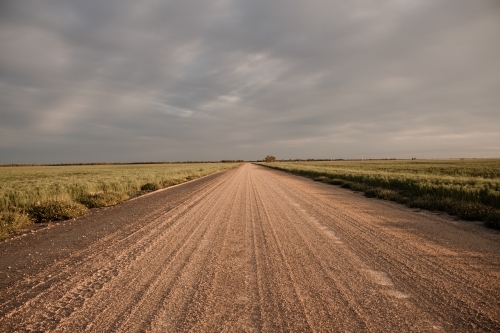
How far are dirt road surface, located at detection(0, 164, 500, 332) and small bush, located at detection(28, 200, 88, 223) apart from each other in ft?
5.33

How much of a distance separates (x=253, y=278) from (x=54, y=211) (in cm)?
733

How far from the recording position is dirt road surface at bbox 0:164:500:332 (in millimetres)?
2568

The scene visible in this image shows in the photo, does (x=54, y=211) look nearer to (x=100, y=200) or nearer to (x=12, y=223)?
(x=12, y=223)

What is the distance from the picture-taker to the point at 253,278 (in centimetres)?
356

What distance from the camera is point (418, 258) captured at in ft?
14.0

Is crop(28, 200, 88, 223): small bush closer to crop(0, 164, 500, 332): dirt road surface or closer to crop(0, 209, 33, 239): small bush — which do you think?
crop(0, 209, 33, 239): small bush

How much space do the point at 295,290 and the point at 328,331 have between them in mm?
814

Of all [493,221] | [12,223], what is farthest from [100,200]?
[493,221]

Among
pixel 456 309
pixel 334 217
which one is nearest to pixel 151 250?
pixel 456 309

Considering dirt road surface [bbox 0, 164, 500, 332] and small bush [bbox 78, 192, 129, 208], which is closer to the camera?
dirt road surface [bbox 0, 164, 500, 332]

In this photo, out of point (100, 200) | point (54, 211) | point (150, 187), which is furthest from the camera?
point (150, 187)

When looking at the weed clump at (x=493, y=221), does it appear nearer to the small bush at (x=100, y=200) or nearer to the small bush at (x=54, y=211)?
the small bush at (x=54, y=211)

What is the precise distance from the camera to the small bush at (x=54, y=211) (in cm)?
796

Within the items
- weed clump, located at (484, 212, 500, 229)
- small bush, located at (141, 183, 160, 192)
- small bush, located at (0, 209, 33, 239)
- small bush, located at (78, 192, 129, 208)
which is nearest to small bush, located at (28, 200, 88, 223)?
small bush, located at (0, 209, 33, 239)
